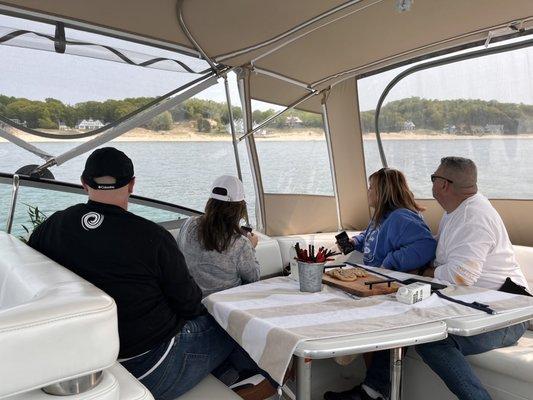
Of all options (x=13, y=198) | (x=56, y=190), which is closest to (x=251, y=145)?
(x=56, y=190)

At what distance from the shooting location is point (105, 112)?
3.65 meters

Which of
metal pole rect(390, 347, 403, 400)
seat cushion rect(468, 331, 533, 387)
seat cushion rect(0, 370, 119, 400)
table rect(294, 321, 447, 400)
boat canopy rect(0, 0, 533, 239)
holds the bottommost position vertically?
seat cushion rect(468, 331, 533, 387)

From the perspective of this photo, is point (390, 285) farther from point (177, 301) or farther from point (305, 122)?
point (305, 122)

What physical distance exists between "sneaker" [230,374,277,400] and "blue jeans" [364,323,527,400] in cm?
60

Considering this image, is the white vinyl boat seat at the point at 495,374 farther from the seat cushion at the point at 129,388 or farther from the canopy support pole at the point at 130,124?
the canopy support pole at the point at 130,124

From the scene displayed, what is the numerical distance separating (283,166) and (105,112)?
2037 mm

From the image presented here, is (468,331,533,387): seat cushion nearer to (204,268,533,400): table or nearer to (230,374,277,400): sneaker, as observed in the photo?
(204,268,533,400): table

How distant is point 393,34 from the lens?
3385mm

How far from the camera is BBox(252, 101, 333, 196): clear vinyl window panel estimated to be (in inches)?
184

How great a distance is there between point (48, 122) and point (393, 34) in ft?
8.45

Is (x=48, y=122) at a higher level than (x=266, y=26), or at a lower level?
lower

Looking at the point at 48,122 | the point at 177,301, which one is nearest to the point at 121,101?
the point at 48,122

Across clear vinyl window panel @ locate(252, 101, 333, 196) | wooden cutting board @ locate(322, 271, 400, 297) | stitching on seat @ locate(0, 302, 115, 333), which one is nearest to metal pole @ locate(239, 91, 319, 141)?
clear vinyl window panel @ locate(252, 101, 333, 196)

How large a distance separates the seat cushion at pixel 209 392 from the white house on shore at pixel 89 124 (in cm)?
224
